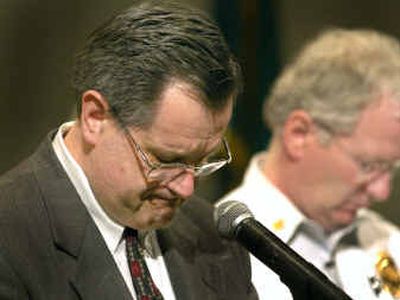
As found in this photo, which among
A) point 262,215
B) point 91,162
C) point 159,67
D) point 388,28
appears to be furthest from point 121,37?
point 388,28

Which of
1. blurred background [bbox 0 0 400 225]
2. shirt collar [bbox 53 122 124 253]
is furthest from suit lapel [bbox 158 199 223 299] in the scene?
blurred background [bbox 0 0 400 225]

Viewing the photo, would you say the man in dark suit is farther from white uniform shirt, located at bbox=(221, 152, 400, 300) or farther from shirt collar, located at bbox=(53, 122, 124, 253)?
white uniform shirt, located at bbox=(221, 152, 400, 300)

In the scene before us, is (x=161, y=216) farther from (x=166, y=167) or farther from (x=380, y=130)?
(x=380, y=130)

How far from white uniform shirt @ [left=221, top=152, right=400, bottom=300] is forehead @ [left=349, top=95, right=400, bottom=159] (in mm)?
201

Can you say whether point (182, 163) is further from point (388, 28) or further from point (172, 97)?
point (388, 28)

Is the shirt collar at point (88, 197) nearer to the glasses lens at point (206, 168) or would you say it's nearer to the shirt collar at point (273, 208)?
the glasses lens at point (206, 168)

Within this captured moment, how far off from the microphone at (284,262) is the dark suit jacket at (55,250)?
0.83ft

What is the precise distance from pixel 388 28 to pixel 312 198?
3.36ft

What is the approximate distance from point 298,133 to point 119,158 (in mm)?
913

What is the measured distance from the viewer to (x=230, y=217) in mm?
1324

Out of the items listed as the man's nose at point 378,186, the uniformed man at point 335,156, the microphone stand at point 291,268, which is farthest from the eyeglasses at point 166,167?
the man's nose at point 378,186

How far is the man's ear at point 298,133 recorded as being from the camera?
2303 millimetres

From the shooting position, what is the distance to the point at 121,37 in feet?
4.72

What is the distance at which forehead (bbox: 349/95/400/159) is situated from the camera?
2.28 metres
